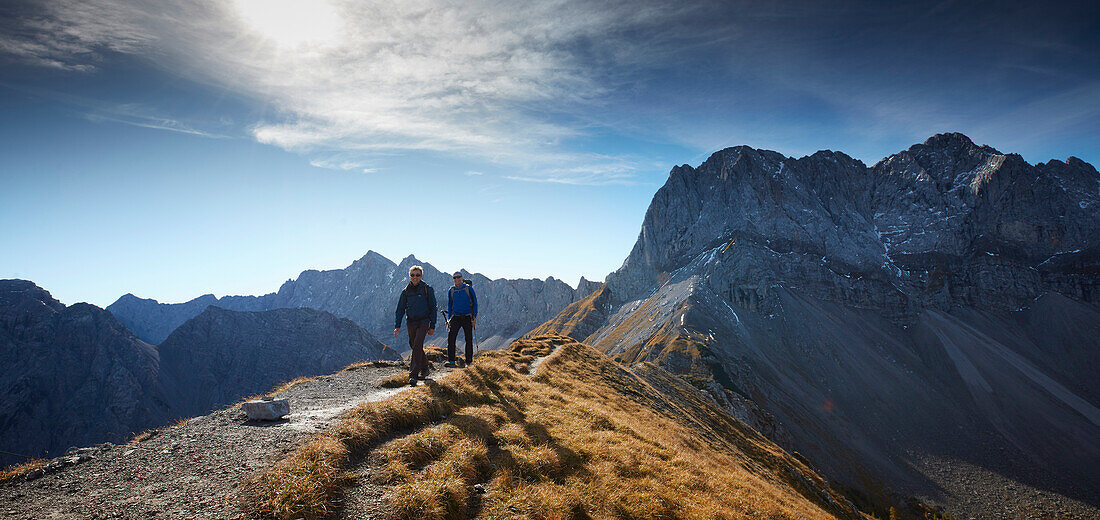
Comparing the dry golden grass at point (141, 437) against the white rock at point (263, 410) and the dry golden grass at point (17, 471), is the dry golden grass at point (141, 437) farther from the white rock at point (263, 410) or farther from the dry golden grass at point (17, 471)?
the white rock at point (263, 410)

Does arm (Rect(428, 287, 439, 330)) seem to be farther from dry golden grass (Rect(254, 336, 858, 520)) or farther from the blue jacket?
dry golden grass (Rect(254, 336, 858, 520))

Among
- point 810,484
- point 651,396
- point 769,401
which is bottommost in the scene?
point 769,401

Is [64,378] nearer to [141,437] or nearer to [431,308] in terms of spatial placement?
[141,437]

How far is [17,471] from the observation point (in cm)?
862

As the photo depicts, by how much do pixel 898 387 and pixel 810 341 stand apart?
36223mm

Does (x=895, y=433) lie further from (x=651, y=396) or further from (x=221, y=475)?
(x=221, y=475)

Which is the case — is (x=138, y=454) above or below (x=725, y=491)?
above

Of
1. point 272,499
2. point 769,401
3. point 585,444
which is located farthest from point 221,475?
point 769,401

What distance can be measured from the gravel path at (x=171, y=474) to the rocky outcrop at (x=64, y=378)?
751ft

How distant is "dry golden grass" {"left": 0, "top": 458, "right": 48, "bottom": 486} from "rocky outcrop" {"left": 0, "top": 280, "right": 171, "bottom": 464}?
8993 inches

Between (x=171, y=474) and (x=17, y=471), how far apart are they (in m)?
3.28

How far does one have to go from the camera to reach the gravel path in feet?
23.9

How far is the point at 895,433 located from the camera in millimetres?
147625

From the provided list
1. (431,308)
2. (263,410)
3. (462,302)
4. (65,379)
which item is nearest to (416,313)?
(431,308)
